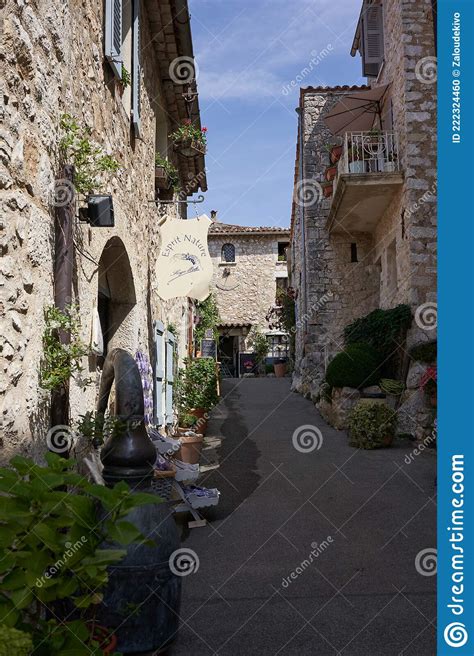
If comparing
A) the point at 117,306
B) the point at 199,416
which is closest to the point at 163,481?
the point at 117,306

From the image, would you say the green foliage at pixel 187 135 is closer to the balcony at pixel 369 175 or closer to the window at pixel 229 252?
the balcony at pixel 369 175

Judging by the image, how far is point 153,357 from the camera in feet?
23.7

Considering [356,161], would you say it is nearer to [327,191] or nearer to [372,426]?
[327,191]

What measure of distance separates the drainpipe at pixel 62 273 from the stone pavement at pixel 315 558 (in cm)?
140

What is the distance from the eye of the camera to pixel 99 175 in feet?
14.3

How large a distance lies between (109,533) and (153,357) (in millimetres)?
5406

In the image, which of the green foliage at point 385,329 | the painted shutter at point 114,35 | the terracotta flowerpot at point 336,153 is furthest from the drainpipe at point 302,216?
the painted shutter at point 114,35

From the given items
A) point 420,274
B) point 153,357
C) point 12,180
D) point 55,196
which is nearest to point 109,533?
point 12,180

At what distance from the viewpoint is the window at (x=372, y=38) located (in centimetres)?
1275

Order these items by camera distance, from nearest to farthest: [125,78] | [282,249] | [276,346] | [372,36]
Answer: [125,78], [372,36], [276,346], [282,249]

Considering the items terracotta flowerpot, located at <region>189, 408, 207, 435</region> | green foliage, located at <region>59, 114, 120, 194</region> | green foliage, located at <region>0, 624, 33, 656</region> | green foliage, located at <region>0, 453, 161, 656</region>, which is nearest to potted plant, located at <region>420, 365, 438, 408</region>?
terracotta flowerpot, located at <region>189, 408, 207, 435</region>

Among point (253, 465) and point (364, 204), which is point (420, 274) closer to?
point (364, 204)

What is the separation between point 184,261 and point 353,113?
830 centimetres

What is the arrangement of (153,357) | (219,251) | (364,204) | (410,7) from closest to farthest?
(153,357) < (410,7) < (364,204) < (219,251)
